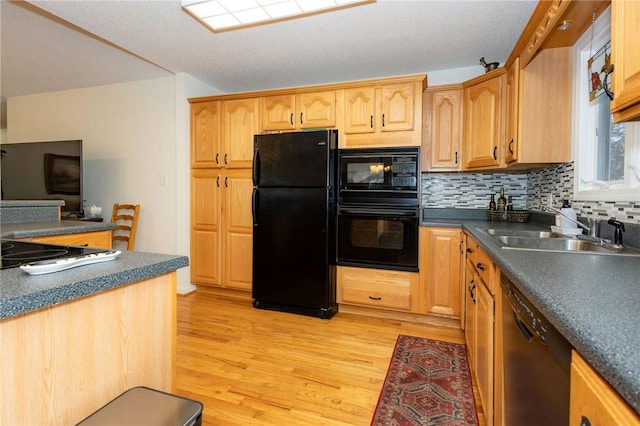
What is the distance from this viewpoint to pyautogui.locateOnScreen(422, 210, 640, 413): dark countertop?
0.46m

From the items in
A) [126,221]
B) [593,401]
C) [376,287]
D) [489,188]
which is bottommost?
[376,287]

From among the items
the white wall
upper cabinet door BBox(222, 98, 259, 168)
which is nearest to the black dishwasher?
upper cabinet door BBox(222, 98, 259, 168)

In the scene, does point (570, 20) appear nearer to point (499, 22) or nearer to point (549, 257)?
point (499, 22)

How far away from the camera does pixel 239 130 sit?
327 centimetres

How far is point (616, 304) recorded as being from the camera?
69 centimetres

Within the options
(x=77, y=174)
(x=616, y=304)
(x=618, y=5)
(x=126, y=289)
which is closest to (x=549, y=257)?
(x=616, y=304)

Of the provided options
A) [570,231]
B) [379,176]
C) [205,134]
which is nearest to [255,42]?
[205,134]

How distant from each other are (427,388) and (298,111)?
2436 mm

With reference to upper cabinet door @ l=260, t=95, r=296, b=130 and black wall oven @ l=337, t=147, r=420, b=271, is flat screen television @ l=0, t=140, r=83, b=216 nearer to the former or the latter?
upper cabinet door @ l=260, t=95, r=296, b=130

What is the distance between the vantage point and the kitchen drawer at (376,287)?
274 cm

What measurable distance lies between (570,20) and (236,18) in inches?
77.2

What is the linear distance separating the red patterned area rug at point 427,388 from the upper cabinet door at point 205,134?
8.25 feet

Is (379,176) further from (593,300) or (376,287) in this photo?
(593,300)

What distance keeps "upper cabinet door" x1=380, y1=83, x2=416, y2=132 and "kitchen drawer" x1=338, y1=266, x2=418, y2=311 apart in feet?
4.10
